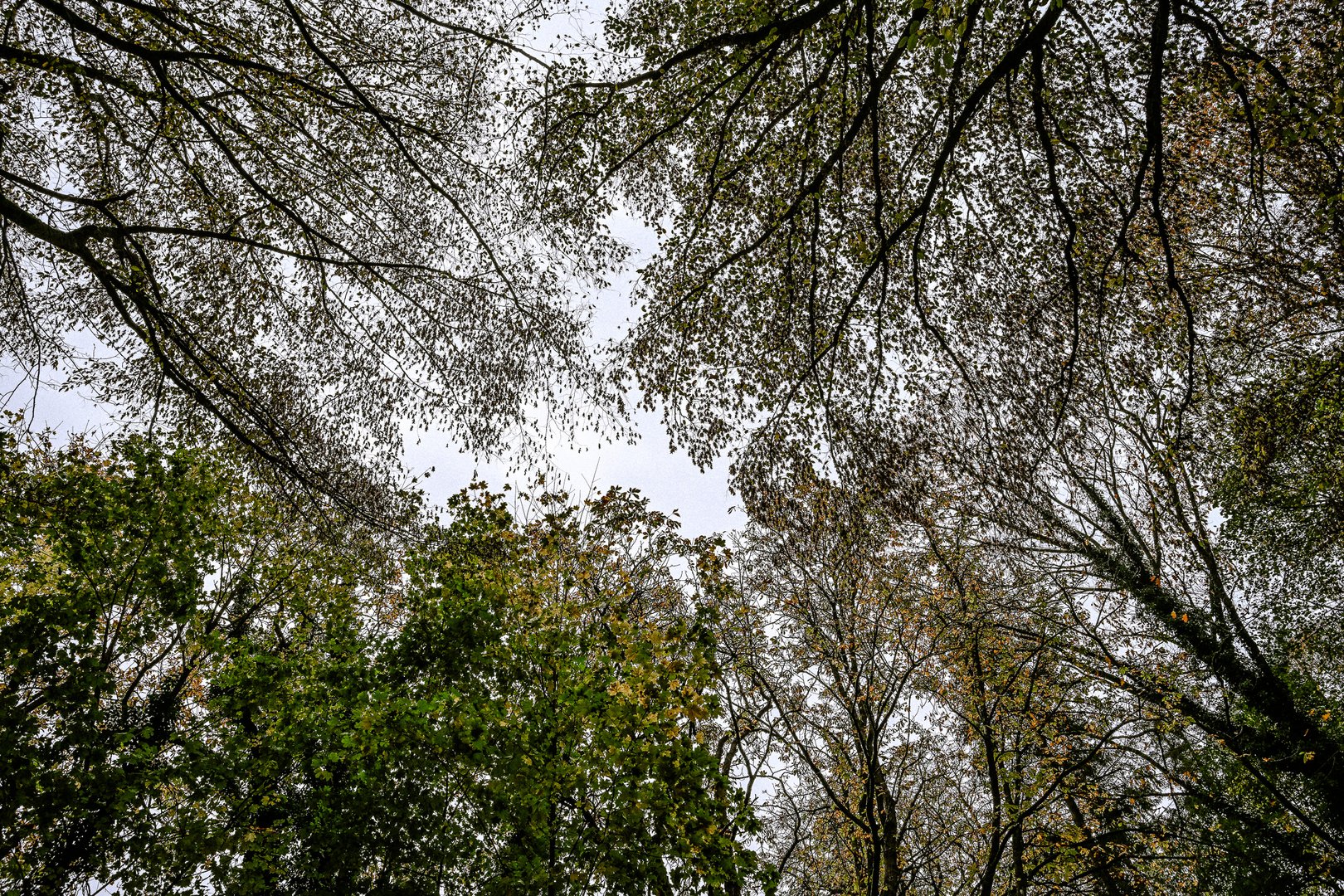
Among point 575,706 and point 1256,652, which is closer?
point 575,706

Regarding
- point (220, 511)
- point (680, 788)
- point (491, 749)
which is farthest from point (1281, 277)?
point (220, 511)

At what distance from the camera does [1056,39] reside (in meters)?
6.15

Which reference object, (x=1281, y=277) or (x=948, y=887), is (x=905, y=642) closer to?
(x=1281, y=277)

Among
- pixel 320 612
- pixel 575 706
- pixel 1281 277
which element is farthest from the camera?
pixel 320 612

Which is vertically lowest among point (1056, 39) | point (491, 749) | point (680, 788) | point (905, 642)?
point (680, 788)

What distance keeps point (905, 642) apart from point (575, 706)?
655 cm

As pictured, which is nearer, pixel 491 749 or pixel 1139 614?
pixel 491 749

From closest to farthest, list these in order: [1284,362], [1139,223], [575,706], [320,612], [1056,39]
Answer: [575,706] < [1056,39] < [1139,223] < [1284,362] < [320,612]

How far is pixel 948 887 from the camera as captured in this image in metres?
16.5

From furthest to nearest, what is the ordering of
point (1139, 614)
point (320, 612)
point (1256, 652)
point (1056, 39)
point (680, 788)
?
point (1139, 614)
point (320, 612)
point (1256, 652)
point (1056, 39)
point (680, 788)

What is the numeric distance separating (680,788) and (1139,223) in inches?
346

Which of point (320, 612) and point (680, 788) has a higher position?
point (320, 612)

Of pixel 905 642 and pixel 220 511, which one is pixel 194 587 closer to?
pixel 220 511

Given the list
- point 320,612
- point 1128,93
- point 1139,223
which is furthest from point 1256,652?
point 320,612
